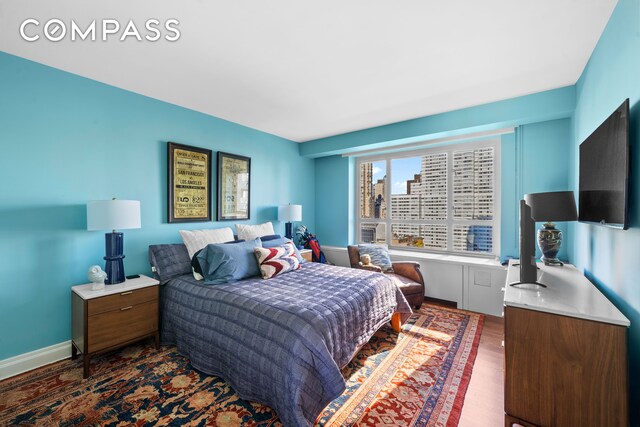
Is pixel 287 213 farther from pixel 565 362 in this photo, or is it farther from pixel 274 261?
pixel 565 362

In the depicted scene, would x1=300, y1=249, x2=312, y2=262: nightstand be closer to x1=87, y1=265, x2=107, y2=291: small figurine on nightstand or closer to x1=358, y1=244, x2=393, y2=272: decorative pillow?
x1=358, y1=244, x2=393, y2=272: decorative pillow

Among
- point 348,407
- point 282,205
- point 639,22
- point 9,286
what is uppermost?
point 639,22

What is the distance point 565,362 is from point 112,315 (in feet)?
10.2

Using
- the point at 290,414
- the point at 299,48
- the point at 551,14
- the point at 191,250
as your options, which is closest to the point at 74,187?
the point at 191,250

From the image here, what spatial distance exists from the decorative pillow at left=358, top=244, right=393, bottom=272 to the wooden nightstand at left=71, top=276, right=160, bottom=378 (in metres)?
2.62

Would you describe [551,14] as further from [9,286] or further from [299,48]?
[9,286]

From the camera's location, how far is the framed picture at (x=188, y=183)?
313 centimetres

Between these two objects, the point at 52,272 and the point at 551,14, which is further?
the point at 52,272

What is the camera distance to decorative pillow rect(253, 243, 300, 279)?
281 cm

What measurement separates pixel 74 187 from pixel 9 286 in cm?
92

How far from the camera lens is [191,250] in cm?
297

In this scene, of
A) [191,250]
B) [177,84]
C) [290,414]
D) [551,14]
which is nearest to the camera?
[290,414]

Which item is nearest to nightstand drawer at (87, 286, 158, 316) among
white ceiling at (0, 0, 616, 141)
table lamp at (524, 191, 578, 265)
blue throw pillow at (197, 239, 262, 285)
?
blue throw pillow at (197, 239, 262, 285)

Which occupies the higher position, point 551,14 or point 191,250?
point 551,14
